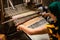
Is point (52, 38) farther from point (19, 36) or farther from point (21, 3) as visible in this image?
point (21, 3)

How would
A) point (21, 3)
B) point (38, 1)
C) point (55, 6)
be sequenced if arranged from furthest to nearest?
point (38, 1) → point (21, 3) → point (55, 6)

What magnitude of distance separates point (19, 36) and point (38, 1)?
134 cm

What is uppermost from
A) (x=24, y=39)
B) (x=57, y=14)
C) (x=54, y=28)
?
(x=57, y=14)

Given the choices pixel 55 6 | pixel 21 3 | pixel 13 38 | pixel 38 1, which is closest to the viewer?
pixel 55 6

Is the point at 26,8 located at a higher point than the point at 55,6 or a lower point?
lower

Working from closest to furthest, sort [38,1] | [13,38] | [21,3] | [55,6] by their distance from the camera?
1. [55,6]
2. [13,38]
3. [21,3]
4. [38,1]

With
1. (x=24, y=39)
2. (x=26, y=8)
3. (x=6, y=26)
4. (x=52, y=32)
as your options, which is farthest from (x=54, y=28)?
(x=26, y=8)

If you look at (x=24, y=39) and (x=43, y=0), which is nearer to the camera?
(x=24, y=39)

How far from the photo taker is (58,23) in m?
1.44

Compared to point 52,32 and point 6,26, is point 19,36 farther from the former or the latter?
point 52,32

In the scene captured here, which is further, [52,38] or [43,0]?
[43,0]

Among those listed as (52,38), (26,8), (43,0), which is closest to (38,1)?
(43,0)

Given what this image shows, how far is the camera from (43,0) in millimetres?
2822

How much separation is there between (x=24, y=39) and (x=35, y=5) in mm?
1108
